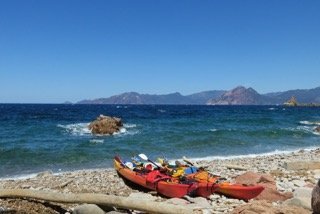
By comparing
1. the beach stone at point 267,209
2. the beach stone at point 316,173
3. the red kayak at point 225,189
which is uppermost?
the beach stone at point 267,209

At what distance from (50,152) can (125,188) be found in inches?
527

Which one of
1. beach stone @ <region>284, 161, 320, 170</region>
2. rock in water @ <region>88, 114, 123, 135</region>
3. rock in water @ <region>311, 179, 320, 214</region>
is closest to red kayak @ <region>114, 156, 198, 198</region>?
rock in water @ <region>311, 179, 320, 214</region>

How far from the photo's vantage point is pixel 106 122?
4294 cm

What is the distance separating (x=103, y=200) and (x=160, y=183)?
393 centimetres

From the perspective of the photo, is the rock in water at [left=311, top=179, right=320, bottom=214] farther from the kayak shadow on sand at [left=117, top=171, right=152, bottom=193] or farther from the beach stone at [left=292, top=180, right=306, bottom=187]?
the kayak shadow on sand at [left=117, top=171, right=152, bottom=193]

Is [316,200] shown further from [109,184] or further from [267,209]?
[109,184]

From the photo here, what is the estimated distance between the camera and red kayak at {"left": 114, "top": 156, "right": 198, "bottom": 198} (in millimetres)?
13641

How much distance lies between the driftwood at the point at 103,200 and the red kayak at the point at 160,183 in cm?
336

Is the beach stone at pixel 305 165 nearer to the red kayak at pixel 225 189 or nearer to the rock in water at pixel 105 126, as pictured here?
the red kayak at pixel 225 189

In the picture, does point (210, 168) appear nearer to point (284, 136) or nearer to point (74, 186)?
point (74, 186)

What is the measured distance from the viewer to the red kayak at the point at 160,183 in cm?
1364

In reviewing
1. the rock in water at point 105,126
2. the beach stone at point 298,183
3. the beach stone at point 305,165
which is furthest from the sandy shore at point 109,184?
the rock in water at point 105,126

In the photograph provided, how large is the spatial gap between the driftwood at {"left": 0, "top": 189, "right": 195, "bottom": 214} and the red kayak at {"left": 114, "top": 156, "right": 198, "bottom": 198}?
11.0 ft

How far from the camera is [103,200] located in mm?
10695
